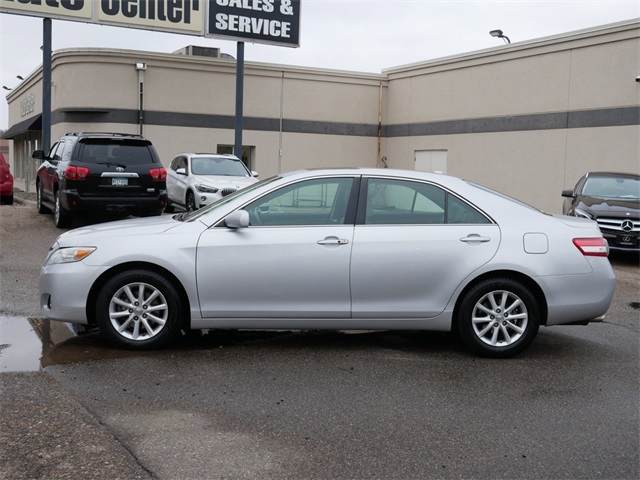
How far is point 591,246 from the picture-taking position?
20.4ft

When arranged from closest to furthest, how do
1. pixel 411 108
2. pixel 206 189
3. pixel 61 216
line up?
pixel 61 216 → pixel 206 189 → pixel 411 108

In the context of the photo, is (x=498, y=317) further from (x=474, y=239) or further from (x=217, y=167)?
(x=217, y=167)

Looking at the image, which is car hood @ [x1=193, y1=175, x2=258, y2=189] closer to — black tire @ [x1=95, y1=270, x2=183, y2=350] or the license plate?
the license plate

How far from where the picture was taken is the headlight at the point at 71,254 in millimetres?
5988

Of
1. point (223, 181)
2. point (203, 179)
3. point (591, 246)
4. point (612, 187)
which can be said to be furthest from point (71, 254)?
point (612, 187)

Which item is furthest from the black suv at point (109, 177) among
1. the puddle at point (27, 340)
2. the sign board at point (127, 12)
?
the sign board at point (127, 12)

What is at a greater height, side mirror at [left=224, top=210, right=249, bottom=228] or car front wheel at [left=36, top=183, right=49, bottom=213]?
side mirror at [left=224, top=210, right=249, bottom=228]

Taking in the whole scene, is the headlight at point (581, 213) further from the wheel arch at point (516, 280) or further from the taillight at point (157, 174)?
the taillight at point (157, 174)

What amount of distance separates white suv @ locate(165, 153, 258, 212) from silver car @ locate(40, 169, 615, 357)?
9980mm

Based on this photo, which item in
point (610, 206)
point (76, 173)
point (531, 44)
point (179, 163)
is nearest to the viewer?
point (610, 206)

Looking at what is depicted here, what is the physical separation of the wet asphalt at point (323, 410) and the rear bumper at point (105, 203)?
7.19m

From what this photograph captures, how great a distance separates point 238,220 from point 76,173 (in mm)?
8059

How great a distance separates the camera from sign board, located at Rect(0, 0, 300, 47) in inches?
771

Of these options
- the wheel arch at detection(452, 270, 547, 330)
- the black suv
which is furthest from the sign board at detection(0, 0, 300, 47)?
the wheel arch at detection(452, 270, 547, 330)
